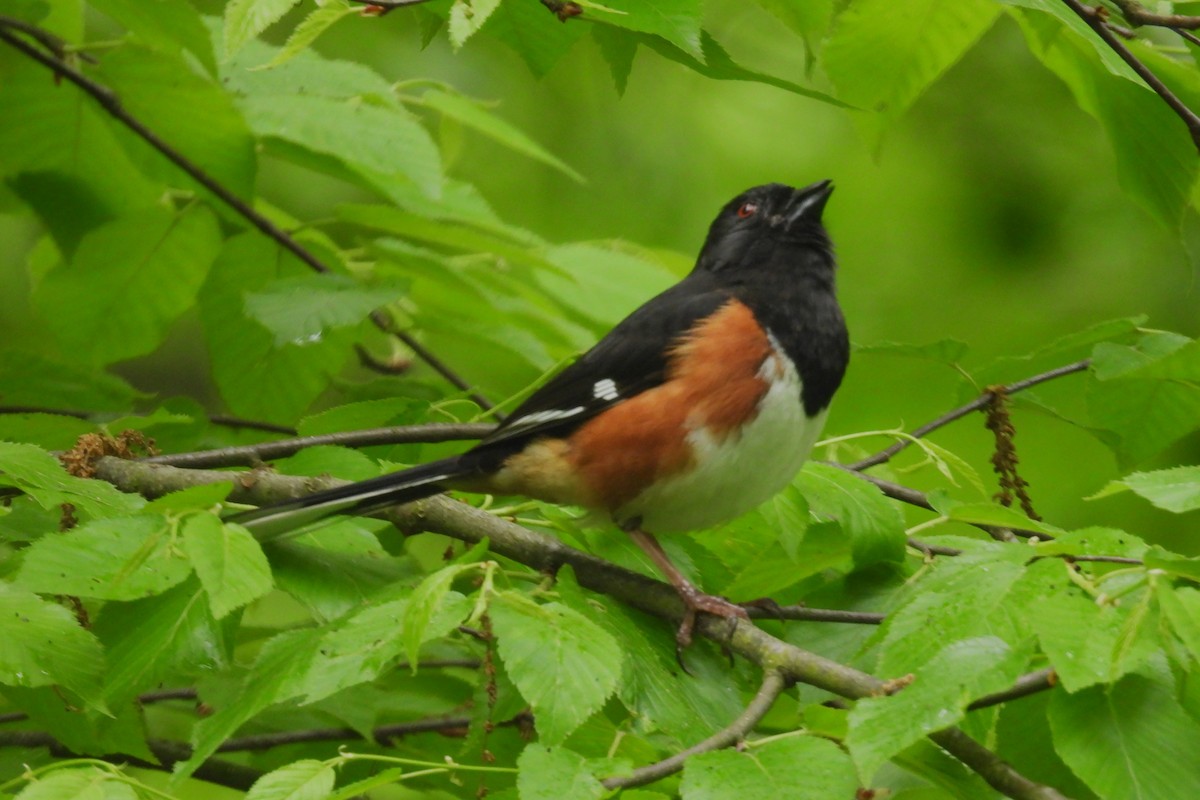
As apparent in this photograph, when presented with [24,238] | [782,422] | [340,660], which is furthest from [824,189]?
[24,238]

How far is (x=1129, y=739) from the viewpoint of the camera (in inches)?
60.3

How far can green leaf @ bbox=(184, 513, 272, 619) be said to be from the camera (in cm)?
164

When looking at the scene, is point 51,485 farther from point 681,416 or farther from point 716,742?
point 681,416

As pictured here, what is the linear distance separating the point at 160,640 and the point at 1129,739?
1263mm

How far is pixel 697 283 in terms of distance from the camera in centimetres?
321

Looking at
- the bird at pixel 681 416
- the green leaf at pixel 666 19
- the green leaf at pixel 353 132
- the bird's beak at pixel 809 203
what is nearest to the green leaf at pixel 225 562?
the bird at pixel 681 416

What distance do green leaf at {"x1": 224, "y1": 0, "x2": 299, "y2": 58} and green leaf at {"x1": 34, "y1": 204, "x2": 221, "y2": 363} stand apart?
1.40m

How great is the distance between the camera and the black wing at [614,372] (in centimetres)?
287

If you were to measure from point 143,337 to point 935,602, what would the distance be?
212 centimetres

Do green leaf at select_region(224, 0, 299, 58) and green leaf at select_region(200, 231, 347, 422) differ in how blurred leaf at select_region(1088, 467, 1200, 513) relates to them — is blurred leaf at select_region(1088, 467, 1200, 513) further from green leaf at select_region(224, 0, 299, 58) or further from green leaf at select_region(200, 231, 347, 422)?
green leaf at select_region(200, 231, 347, 422)

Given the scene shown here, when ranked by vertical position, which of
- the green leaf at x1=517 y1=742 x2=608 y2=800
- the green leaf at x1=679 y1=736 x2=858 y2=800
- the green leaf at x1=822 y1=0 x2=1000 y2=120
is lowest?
the green leaf at x1=679 y1=736 x2=858 y2=800

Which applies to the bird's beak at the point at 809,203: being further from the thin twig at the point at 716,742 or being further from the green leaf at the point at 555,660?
the green leaf at the point at 555,660

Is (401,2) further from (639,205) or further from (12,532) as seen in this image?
(639,205)

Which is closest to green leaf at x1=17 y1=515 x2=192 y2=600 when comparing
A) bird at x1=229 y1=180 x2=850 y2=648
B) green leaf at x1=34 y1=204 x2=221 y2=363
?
bird at x1=229 y1=180 x2=850 y2=648
